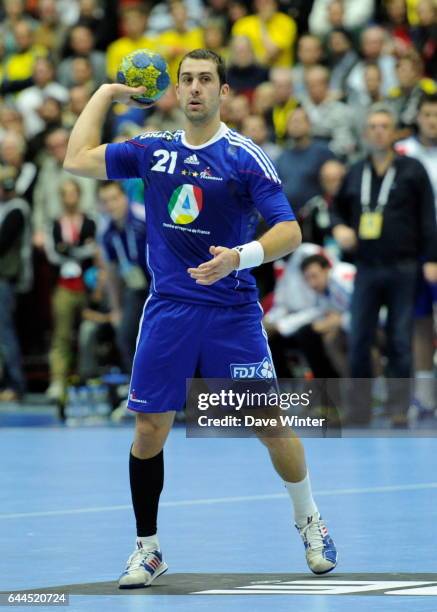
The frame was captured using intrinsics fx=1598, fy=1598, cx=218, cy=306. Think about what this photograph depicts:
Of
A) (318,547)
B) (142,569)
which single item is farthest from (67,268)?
(142,569)

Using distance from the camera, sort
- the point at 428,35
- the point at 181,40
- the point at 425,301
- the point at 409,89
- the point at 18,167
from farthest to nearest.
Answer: the point at 181,40, the point at 18,167, the point at 428,35, the point at 409,89, the point at 425,301

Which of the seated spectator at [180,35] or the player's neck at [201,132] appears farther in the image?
the seated spectator at [180,35]

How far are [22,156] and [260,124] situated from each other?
13.1 ft

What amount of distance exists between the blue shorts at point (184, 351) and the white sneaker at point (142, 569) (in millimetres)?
679

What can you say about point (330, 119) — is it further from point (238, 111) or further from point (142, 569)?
point (142, 569)

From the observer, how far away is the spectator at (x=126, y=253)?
621 inches

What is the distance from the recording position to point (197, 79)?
7.51 meters

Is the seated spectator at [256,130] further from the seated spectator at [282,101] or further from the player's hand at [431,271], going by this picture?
the player's hand at [431,271]

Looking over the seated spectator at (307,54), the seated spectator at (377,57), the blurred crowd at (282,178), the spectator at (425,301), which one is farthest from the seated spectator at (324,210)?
the seated spectator at (307,54)

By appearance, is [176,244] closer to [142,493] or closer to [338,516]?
[142,493]

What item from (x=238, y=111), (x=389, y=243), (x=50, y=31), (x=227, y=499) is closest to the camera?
(x=227, y=499)

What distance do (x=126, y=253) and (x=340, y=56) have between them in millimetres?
3785

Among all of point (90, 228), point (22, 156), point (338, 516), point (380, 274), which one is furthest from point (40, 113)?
point (338, 516)

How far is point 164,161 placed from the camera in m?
7.58
